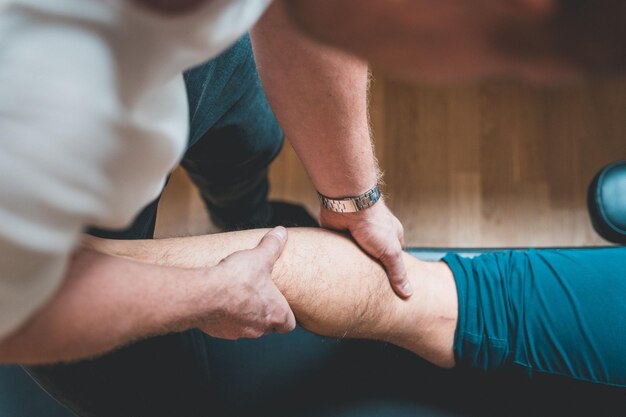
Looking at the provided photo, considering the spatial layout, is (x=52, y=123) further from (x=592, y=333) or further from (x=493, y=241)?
(x=493, y=241)

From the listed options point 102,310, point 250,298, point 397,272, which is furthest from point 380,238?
point 102,310

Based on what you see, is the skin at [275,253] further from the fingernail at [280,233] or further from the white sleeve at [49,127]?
the white sleeve at [49,127]

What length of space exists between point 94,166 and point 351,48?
219 mm

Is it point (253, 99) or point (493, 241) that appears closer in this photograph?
point (253, 99)

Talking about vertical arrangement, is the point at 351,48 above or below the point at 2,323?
above

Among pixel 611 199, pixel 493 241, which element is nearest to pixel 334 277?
pixel 611 199

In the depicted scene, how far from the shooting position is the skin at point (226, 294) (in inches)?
25.7

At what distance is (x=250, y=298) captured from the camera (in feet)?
2.84

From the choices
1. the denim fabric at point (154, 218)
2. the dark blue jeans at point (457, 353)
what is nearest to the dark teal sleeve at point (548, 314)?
the dark blue jeans at point (457, 353)

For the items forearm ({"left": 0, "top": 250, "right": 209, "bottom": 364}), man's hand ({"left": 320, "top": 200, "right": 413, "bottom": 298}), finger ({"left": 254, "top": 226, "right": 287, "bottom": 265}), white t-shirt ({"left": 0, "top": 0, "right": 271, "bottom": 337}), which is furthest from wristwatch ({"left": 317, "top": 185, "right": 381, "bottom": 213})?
white t-shirt ({"left": 0, "top": 0, "right": 271, "bottom": 337})

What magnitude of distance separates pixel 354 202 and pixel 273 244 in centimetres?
19

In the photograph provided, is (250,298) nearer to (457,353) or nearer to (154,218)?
(154,218)

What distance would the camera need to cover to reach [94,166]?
47 centimetres

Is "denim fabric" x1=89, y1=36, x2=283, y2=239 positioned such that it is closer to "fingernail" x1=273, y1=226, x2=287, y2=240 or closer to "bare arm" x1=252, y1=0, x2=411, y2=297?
"bare arm" x1=252, y1=0, x2=411, y2=297
